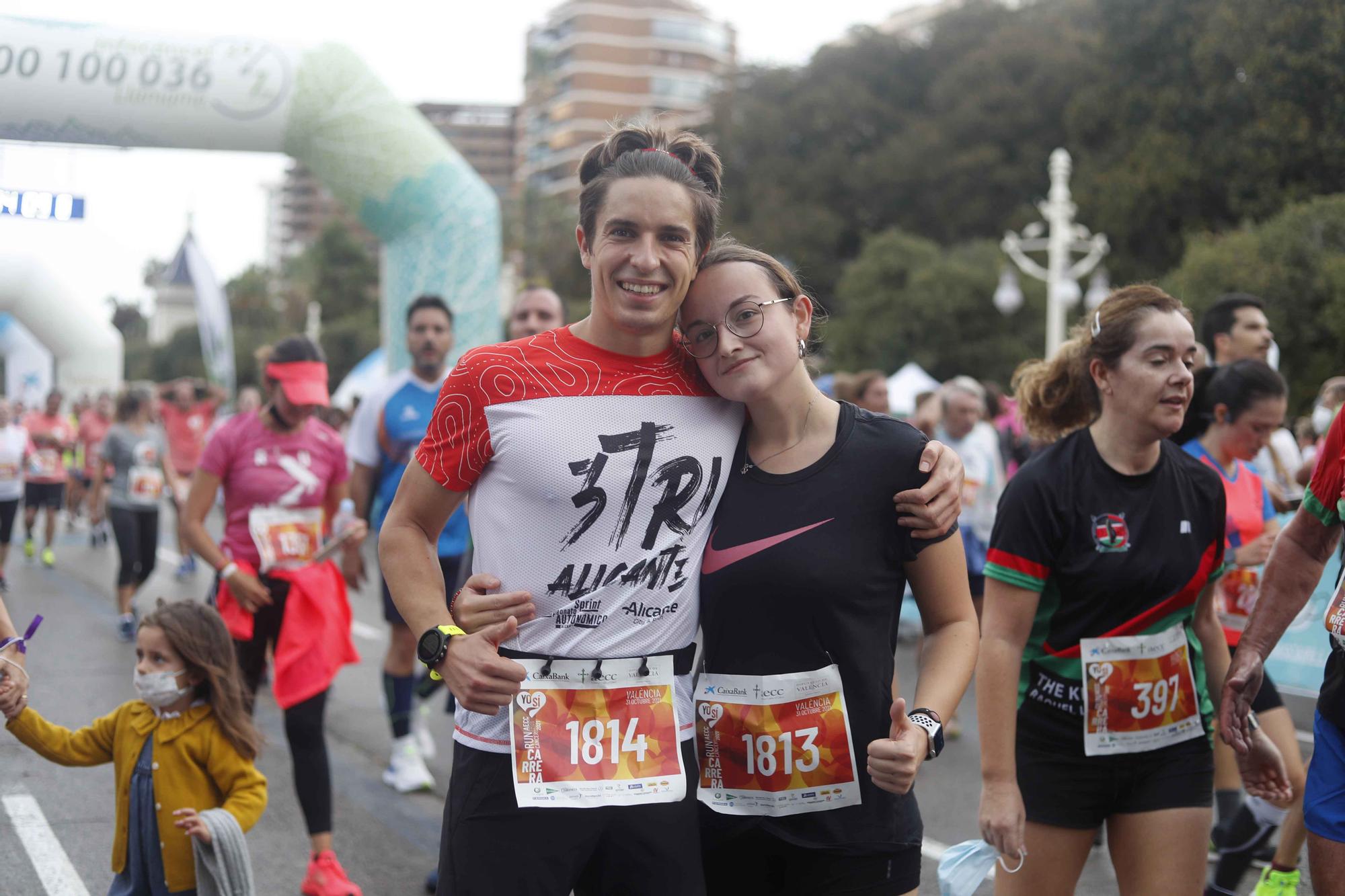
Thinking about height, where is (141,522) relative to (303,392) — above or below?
below

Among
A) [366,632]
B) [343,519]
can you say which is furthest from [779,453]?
[366,632]

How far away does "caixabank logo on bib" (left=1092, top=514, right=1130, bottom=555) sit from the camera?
3.08m

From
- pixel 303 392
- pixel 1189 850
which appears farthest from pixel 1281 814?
pixel 303 392

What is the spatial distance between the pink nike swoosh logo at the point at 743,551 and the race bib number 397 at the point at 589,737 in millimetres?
221

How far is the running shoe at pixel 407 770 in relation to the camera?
6.00 m

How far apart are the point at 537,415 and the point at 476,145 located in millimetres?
141416

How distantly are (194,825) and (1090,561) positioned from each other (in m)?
2.32

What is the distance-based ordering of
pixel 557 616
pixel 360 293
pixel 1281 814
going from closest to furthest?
pixel 557 616, pixel 1281 814, pixel 360 293

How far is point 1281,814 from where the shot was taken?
14.1ft

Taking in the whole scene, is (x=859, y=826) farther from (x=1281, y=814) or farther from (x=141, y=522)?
(x=141, y=522)

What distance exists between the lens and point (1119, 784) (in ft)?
10.1

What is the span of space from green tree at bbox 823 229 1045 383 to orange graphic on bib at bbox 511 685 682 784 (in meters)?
32.0

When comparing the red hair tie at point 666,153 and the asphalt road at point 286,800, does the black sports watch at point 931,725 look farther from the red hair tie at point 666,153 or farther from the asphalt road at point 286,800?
the asphalt road at point 286,800

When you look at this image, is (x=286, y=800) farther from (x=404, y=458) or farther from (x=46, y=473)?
(x=46, y=473)
